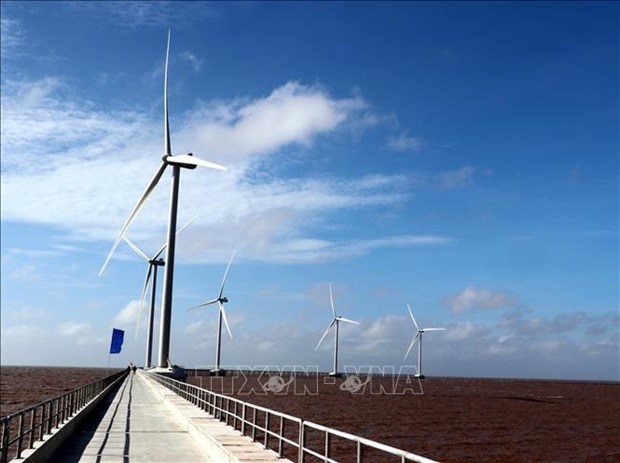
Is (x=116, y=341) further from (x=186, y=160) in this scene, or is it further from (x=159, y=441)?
(x=159, y=441)

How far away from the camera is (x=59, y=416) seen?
885 inches

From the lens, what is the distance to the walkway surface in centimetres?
1786

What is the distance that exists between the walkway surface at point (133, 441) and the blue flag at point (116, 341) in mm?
34050

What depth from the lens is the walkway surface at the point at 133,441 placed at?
58.6ft

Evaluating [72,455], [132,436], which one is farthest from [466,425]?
[72,455]

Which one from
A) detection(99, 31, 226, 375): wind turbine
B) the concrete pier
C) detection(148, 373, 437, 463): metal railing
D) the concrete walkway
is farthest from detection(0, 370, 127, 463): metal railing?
detection(99, 31, 226, 375): wind turbine

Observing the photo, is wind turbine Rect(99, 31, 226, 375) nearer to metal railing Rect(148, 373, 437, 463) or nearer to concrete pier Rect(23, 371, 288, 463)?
metal railing Rect(148, 373, 437, 463)

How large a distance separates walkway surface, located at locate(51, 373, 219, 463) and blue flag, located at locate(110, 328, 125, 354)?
34.0 m

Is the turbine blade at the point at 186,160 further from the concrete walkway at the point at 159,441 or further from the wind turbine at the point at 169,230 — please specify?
the concrete walkway at the point at 159,441

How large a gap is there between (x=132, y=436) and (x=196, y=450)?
381 centimetres

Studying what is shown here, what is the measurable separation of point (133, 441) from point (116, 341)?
1853 inches

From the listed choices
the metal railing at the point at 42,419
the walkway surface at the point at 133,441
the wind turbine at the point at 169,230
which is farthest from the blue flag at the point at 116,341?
the walkway surface at the point at 133,441

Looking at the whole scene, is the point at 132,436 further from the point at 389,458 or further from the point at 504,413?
the point at 504,413

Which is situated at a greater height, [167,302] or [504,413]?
[167,302]
